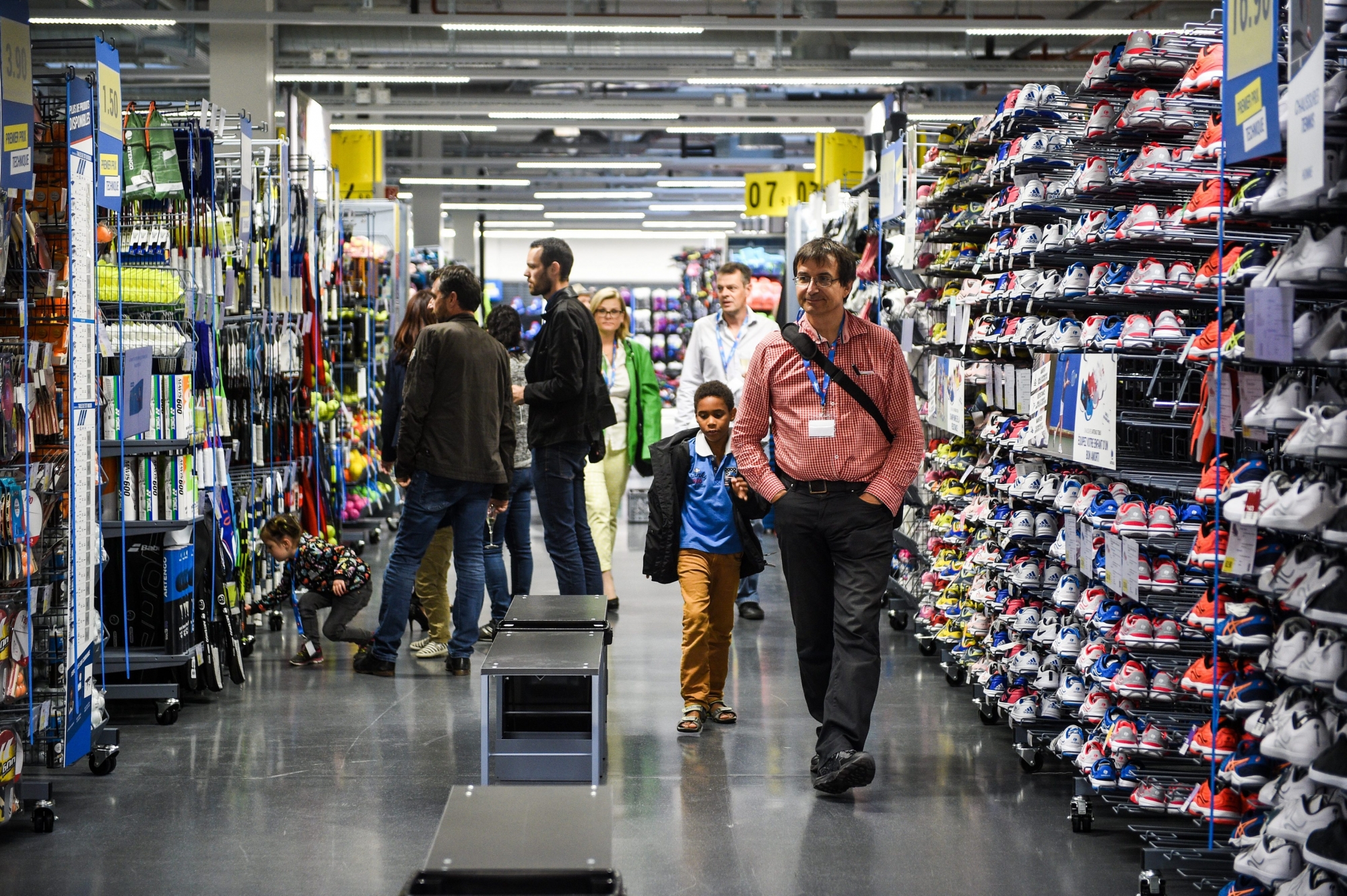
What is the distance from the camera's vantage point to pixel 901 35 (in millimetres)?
13797

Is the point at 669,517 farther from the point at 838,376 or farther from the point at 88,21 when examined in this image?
the point at 88,21

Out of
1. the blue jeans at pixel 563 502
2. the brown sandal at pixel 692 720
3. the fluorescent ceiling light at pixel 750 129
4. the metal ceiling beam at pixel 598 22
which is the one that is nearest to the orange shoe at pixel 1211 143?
the brown sandal at pixel 692 720

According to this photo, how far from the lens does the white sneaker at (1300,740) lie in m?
2.71

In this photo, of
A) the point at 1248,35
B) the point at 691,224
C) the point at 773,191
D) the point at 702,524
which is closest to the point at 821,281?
the point at 702,524

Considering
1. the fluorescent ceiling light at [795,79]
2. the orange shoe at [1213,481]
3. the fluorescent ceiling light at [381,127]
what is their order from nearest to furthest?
the orange shoe at [1213,481]
the fluorescent ceiling light at [795,79]
the fluorescent ceiling light at [381,127]

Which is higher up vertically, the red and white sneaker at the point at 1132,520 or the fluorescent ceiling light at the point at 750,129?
the fluorescent ceiling light at the point at 750,129

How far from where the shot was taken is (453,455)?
584cm

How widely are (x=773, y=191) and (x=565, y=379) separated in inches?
442

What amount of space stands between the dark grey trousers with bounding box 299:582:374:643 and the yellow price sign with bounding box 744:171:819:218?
1126 centimetres

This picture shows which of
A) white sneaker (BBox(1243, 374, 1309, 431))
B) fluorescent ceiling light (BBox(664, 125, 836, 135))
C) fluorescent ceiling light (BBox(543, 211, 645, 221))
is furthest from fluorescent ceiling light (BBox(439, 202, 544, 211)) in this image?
white sneaker (BBox(1243, 374, 1309, 431))

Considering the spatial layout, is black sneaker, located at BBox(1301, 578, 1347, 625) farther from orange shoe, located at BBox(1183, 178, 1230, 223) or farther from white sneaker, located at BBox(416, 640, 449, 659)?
white sneaker, located at BBox(416, 640, 449, 659)

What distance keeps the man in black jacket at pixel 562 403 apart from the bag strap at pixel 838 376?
6.54 feet

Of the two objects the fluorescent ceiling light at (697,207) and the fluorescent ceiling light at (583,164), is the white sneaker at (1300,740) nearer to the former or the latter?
the fluorescent ceiling light at (583,164)

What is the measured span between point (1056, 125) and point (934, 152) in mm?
1383
